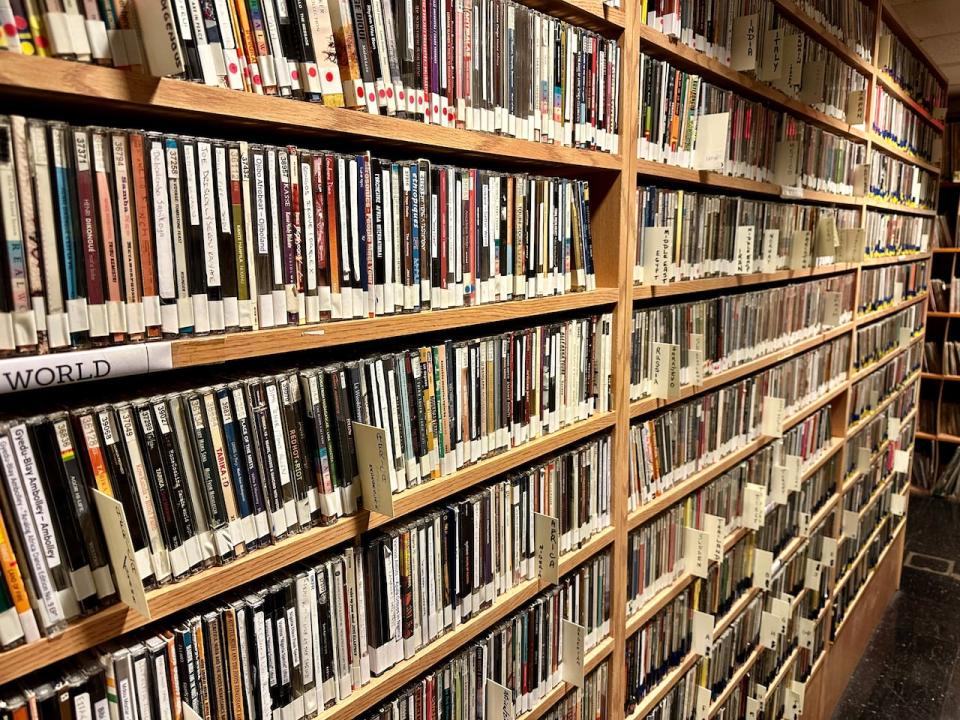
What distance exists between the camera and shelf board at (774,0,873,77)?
2.03 m

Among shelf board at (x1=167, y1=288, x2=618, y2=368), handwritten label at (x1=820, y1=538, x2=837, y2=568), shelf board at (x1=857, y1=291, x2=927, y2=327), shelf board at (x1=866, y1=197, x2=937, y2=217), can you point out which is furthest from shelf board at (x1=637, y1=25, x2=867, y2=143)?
handwritten label at (x1=820, y1=538, x2=837, y2=568)

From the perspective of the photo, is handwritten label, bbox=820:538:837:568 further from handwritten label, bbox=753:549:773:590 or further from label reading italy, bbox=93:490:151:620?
label reading italy, bbox=93:490:151:620

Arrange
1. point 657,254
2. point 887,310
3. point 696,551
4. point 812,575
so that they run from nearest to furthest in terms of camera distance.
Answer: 1. point 657,254
2. point 696,551
3. point 812,575
4. point 887,310

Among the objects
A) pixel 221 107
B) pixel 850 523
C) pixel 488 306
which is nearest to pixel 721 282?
pixel 488 306

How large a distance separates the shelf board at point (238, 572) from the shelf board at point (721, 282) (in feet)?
1.62

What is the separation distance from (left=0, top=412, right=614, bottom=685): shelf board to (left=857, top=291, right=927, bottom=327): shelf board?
2.37 m

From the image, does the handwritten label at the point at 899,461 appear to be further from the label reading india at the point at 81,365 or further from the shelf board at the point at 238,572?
the label reading india at the point at 81,365

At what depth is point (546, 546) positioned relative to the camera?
1312mm

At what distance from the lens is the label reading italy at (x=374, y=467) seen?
3.06ft

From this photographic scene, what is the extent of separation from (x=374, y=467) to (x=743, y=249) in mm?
1464

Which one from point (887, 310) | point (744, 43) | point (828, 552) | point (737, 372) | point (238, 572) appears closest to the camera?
point (238, 572)

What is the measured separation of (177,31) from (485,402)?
729 millimetres

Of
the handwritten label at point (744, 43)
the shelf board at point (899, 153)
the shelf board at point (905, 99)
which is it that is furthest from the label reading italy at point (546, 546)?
the shelf board at point (905, 99)

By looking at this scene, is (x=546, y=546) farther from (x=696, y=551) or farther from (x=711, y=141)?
(x=711, y=141)
